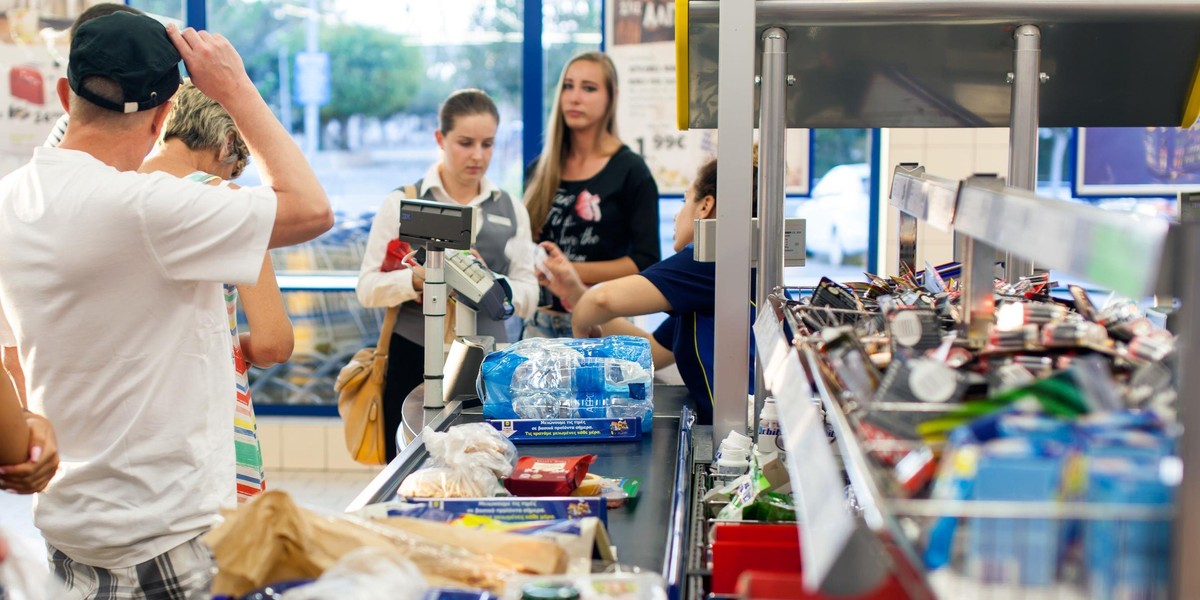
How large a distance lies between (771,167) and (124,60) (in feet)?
3.85

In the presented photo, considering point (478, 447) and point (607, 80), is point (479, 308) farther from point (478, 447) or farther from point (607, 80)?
point (607, 80)

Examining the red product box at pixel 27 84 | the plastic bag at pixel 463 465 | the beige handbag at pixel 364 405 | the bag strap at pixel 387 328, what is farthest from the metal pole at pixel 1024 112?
the red product box at pixel 27 84

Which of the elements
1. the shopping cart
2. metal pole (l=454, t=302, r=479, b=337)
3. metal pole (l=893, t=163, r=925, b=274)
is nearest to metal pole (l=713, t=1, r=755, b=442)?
metal pole (l=893, t=163, r=925, b=274)

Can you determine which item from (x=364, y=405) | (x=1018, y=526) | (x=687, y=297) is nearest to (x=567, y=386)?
(x=687, y=297)

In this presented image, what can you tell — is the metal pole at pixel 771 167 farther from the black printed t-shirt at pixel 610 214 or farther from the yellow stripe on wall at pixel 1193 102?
the black printed t-shirt at pixel 610 214

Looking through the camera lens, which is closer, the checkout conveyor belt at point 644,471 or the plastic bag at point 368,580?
the plastic bag at point 368,580

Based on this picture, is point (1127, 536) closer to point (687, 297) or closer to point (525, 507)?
point (525, 507)

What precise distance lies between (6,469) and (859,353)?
125 centimetres

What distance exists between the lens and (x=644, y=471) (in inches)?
89.0

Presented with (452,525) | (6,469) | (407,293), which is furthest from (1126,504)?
(407,293)

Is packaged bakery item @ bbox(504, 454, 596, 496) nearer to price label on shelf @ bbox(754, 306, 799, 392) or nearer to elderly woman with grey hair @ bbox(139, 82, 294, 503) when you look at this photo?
price label on shelf @ bbox(754, 306, 799, 392)

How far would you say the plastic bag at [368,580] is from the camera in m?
1.16

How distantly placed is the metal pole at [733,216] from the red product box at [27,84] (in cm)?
435

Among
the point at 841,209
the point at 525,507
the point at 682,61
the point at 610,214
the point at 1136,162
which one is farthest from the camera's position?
the point at 841,209
